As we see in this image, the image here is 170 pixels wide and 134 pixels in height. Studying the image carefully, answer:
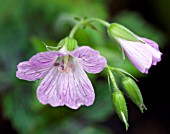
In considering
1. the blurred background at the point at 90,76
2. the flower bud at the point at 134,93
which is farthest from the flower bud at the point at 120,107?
the blurred background at the point at 90,76

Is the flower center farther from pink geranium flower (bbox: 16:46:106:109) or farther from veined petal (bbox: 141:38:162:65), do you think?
veined petal (bbox: 141:38:162:65)

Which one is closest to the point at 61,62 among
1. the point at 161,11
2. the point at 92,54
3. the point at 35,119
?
the point at 92,54

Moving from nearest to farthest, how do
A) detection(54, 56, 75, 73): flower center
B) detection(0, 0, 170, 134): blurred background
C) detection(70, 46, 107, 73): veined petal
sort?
detection(70, 46, 107, 73): veined petal
detection(54, 56, 75, 73): flower center
detection(0, 0, 170, 134): blurred background

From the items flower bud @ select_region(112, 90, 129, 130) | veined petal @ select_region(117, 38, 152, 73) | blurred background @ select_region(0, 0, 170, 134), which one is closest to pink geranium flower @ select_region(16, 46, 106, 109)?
flower bud @ select_region(112, 90, 129, 130)

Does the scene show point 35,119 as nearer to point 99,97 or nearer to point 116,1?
point 99,97

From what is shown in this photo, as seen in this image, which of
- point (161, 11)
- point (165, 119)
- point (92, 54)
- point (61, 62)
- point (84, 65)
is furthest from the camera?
point (161, 11)

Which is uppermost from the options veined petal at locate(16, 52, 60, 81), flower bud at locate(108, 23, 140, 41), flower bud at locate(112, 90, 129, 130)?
flower bud at locate(108, 23, 140, 41)

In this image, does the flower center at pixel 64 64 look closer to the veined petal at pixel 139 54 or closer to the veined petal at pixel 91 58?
the veined petal at pixel 91 58
